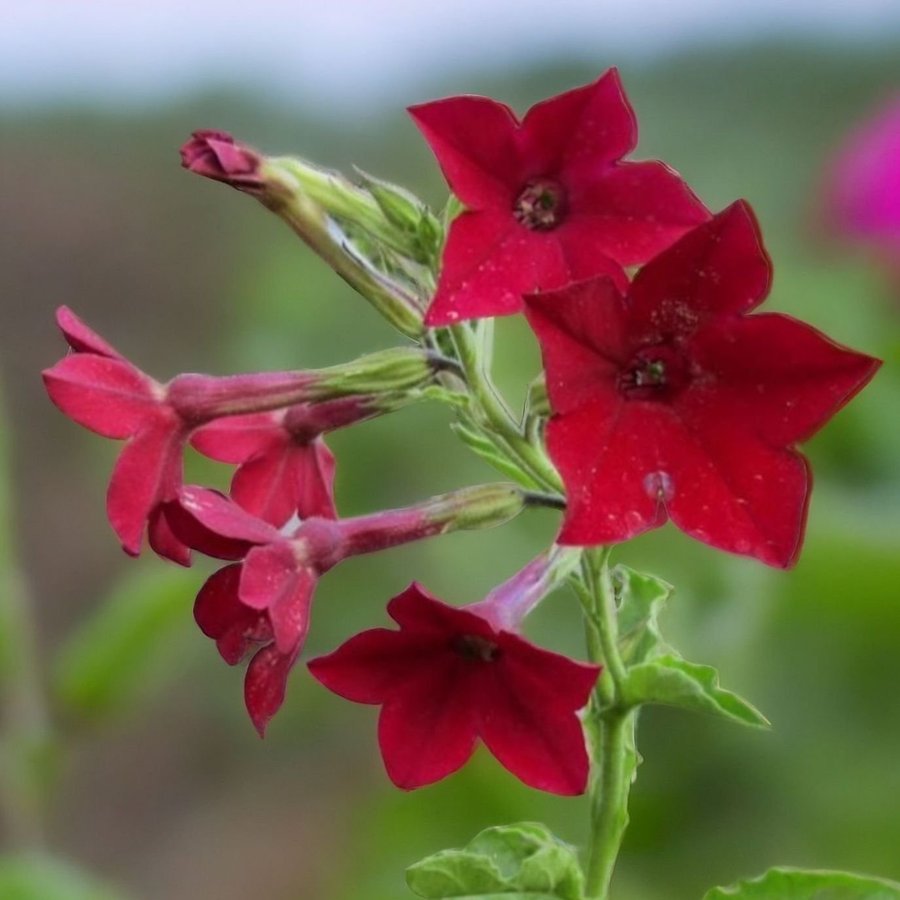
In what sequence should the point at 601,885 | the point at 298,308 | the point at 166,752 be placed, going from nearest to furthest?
the point at 601,885 → the point at 298,308 → the point at 166,752

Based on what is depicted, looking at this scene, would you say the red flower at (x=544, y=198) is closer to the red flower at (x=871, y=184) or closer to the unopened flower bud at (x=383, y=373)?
the unopened flower bud at (x=383, y=373)

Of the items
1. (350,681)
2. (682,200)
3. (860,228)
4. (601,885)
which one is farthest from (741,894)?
(860,228)

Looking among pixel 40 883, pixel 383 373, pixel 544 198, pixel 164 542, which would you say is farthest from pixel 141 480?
pixel 40 883

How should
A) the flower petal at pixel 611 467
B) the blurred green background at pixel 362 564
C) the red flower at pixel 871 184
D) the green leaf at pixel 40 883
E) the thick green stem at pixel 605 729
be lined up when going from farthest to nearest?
the red flower at pixel 871 184
the blurred green background at pixel 362 564
the green leaf at pixel 40 883
the thick green stem at pixel 605 729
the flower petal at pixel 611 467

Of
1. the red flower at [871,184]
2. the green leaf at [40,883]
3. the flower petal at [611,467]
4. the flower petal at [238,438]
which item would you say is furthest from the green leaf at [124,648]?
the red flower at [871,184]

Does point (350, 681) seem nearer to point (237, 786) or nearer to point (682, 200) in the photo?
point (682, 200)

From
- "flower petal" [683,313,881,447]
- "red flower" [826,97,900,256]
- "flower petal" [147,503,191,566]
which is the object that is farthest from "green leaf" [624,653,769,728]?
"red flower" [826,97,900,256]

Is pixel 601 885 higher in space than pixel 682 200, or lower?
lower

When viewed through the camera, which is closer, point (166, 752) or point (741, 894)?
point (741, 894)
